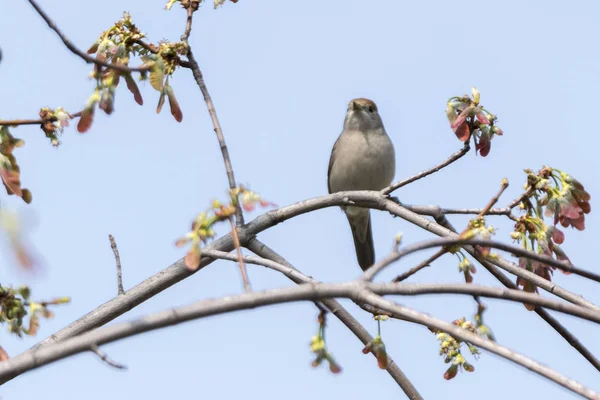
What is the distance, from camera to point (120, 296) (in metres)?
4.54

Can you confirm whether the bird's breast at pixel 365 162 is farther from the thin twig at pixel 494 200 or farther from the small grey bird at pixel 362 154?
the thin twig at pixel 494 200

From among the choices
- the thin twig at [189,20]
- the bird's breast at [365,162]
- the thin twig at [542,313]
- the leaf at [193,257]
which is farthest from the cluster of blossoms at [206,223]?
the bird's breast at [365,162]

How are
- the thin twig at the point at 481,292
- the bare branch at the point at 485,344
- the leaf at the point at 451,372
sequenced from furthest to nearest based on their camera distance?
the leaf at the point at 451,372 → the thin twig at the point at 481,292 → the bare branch at the point at 485,344

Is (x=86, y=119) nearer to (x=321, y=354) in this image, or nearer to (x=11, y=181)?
(x=11, y=181)

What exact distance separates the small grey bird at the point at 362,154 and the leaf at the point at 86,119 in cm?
517

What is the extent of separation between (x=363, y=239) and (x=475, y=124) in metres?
5.53

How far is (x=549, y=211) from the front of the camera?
4176 millimetres

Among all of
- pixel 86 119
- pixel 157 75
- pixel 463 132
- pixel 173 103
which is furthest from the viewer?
pixel 463 132

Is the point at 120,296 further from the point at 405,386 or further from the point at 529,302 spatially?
the point at 529,302

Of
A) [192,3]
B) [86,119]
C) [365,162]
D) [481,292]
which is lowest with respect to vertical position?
[481,292]

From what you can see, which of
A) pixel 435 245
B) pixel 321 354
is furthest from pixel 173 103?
pixel 435 245

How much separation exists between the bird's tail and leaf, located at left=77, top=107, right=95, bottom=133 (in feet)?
21.0

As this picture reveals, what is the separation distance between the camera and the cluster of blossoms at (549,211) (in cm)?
407

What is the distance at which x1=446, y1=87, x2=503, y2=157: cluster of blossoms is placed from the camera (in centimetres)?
453
